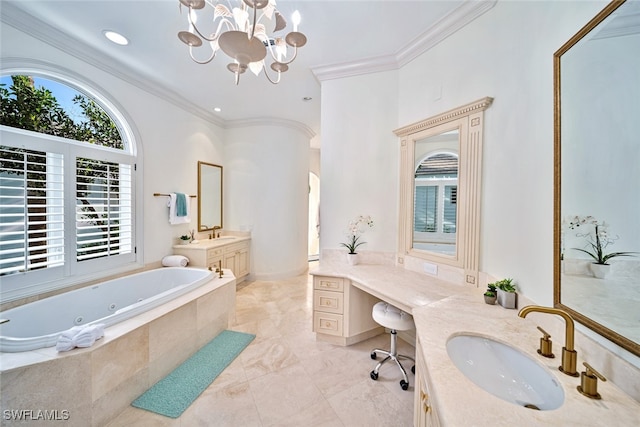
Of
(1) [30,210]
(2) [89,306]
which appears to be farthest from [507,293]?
(1) [30,210]

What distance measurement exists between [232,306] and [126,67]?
3.14m

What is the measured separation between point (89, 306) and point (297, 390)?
228cm

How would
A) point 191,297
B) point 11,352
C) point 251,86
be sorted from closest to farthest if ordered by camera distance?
point 11,352
point 191,297
point 251,86

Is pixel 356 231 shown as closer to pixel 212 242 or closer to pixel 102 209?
pixel 212 242

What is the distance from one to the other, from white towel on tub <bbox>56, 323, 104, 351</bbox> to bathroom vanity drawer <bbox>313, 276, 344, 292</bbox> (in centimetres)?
172

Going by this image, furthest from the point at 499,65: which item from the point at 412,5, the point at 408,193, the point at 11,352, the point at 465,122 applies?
the point at 11,352

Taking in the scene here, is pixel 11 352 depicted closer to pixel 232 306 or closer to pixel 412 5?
pixel 232 306

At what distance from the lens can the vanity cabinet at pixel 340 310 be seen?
2391 millimetres

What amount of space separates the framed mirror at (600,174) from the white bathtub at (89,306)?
2.83 meters

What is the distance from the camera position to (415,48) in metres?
2.33

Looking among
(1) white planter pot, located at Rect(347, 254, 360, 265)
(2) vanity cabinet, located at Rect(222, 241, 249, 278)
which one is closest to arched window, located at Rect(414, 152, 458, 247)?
(1) white planter pot, located at Rect(347, 254, 360, 265)

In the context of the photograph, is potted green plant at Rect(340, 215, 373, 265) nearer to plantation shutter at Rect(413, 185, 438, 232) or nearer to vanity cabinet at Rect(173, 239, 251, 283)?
plantation shutter at Rect(413, 185, 438, 232)

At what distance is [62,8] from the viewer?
1.95m

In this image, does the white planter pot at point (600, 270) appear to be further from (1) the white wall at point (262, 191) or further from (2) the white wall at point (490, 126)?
A: (1) the white wall at point (262, 191)
